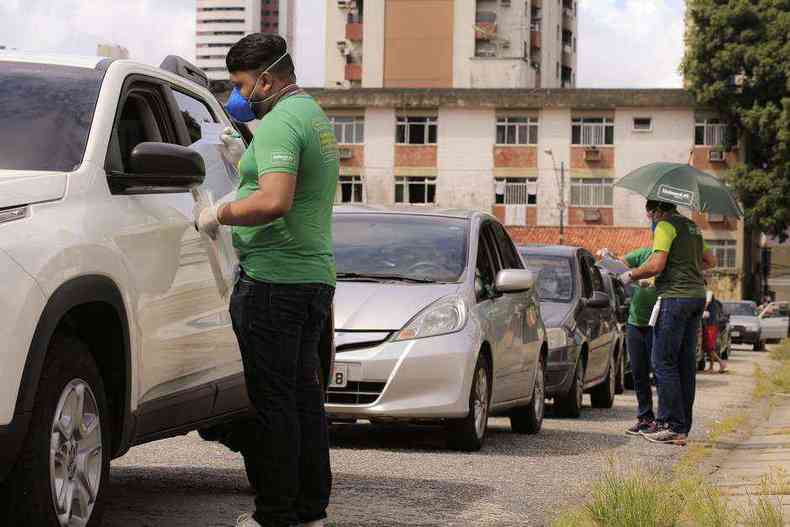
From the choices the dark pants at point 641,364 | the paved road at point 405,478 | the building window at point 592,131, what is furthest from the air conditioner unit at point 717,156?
the dark pants at point 641,364

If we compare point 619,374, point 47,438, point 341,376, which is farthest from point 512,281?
point 619,374

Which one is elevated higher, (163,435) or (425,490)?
(163,435)

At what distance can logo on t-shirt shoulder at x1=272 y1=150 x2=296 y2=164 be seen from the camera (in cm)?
576

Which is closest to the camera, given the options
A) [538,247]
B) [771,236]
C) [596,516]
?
[596,516]

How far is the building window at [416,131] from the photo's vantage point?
68.5 metres

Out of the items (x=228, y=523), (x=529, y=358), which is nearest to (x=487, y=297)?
(x=529, y=358)

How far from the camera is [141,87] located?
22.7ft

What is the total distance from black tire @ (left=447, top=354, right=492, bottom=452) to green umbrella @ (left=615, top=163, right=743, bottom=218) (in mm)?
1918

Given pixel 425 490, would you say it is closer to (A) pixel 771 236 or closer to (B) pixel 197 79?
(B) pixel 197 79

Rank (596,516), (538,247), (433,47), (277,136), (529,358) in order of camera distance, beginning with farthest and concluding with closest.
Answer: (433,47)
(538,247)
(529,358)
(596,516)
(277,136)

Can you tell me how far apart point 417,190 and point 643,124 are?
388 inches

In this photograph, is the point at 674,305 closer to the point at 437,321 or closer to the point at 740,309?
the point at 437,321

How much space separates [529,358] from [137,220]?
6843mm

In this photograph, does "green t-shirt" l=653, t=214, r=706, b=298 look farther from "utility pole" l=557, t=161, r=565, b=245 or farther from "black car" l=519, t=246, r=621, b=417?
"utility pole" l=557, t=161, r=565, b=245
